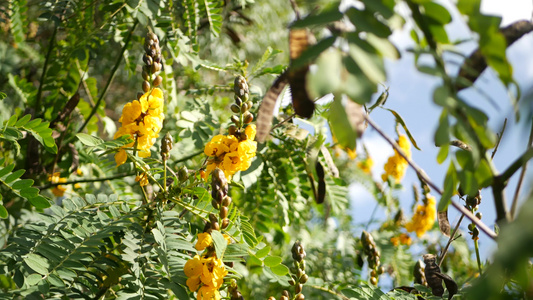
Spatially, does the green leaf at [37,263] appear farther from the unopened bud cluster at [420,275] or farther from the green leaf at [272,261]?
the unopened bud cluster at [420,275]

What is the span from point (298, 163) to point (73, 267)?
105cm

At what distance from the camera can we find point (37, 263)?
1111mm

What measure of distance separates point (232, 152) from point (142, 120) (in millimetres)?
261

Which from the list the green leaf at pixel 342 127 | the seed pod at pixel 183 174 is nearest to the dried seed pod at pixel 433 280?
the seed pod at pixel 183 174

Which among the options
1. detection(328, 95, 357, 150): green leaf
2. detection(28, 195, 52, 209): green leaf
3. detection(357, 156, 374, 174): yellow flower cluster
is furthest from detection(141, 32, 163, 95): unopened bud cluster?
detection(357, 156, 374, 174): yellow flower cluster

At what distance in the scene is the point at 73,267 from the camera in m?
1.11

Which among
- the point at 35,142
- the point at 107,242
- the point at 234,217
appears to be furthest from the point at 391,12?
the point at 35,142


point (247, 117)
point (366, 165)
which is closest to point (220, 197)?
point (247, 117)

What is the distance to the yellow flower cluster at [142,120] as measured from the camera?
4.28ft

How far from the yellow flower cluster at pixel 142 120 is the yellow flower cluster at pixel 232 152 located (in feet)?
0.53

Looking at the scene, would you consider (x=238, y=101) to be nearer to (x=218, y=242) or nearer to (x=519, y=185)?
(x=218, y=242)

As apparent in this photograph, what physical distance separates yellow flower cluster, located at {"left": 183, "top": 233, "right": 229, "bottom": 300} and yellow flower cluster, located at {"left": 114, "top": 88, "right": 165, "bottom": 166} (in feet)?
1.16

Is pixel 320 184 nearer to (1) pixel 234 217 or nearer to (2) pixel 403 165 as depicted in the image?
(1) pixel 234 217

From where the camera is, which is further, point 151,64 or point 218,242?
point 151,64
